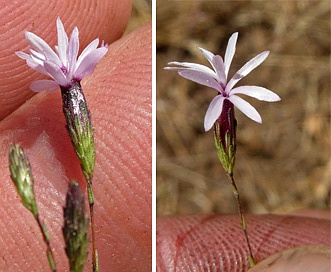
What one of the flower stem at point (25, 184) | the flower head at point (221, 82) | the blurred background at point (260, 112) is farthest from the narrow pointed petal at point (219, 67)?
the blurred background at point (260, 112)

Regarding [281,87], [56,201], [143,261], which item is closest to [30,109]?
[56,201]

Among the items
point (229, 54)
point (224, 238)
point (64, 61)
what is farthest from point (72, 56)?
point (224, 238)

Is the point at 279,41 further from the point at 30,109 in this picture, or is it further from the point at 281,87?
the point at 30,109

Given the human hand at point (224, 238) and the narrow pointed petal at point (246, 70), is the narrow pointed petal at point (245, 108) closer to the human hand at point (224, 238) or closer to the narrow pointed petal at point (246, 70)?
the narrow pointed petal at point (246, 70)

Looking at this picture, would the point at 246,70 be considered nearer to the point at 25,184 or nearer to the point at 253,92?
the point at 253,92

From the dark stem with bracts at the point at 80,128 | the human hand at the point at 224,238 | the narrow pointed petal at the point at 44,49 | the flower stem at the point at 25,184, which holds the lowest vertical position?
the human hand at the point at 224,238

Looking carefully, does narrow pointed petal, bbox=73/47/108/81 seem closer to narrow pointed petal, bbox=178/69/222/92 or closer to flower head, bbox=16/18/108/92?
flower head, bbox=16/18/108/92

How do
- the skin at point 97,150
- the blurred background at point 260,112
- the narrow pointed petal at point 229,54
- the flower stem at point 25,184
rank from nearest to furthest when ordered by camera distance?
the flower stem at point 25,184 < the narrow pointed petal at point 229,54 < the skin at point 97,150 < the blurred background at point 260,112
